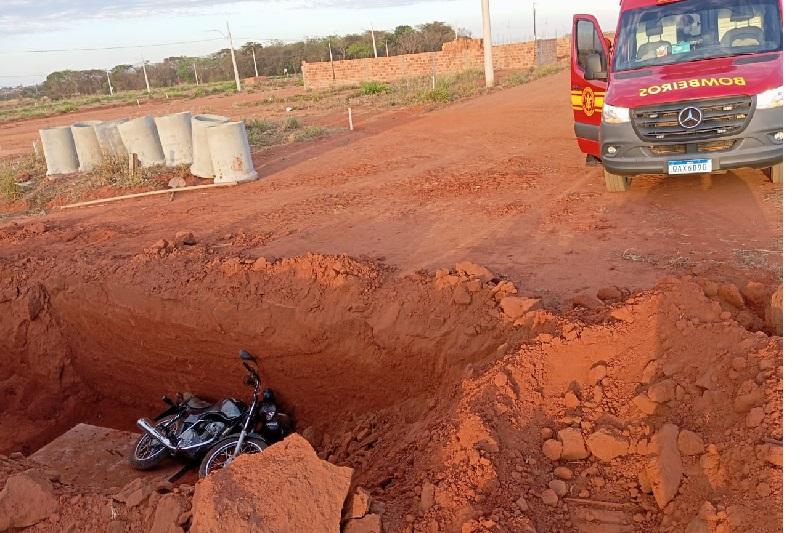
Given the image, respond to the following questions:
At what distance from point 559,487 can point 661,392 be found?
778 millimetres

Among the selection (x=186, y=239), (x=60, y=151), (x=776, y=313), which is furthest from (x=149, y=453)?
(x=60, y=151)

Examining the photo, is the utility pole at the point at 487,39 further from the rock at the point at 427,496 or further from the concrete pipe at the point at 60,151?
the rock at the point at 427,496

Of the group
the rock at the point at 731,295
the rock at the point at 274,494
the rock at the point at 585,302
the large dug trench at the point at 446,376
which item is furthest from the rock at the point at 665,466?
the rock at the point at 585,302

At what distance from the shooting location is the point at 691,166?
750 cm

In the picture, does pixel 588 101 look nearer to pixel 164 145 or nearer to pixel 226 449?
pixel 226 449

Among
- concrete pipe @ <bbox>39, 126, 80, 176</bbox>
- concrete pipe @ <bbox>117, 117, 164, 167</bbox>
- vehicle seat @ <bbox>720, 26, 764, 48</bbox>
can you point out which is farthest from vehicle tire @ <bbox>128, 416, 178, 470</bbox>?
concrete pipe @ <bbox>39, 126, 80, 176</bbox>

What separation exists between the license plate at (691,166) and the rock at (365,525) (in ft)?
19.2

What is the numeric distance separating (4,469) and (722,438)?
Result: 4330 millimetres

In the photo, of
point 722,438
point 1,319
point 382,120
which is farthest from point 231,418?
point 382,120

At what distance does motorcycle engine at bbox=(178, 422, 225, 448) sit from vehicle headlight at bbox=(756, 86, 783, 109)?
6.32 meters

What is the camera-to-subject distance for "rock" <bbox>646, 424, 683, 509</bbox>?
309 centimetres

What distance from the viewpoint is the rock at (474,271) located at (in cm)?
607

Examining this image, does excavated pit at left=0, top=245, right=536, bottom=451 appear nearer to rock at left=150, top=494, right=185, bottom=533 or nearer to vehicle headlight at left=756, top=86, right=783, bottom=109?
rock at left=150, top=494, right=185, bottom=533

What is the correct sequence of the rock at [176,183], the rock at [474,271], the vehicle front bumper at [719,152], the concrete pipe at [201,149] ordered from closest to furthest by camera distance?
the rock at [474,271] → the vehicle front bumper at [719,152] → the rock at [176,183] → the concrete pipe at [201,149]
